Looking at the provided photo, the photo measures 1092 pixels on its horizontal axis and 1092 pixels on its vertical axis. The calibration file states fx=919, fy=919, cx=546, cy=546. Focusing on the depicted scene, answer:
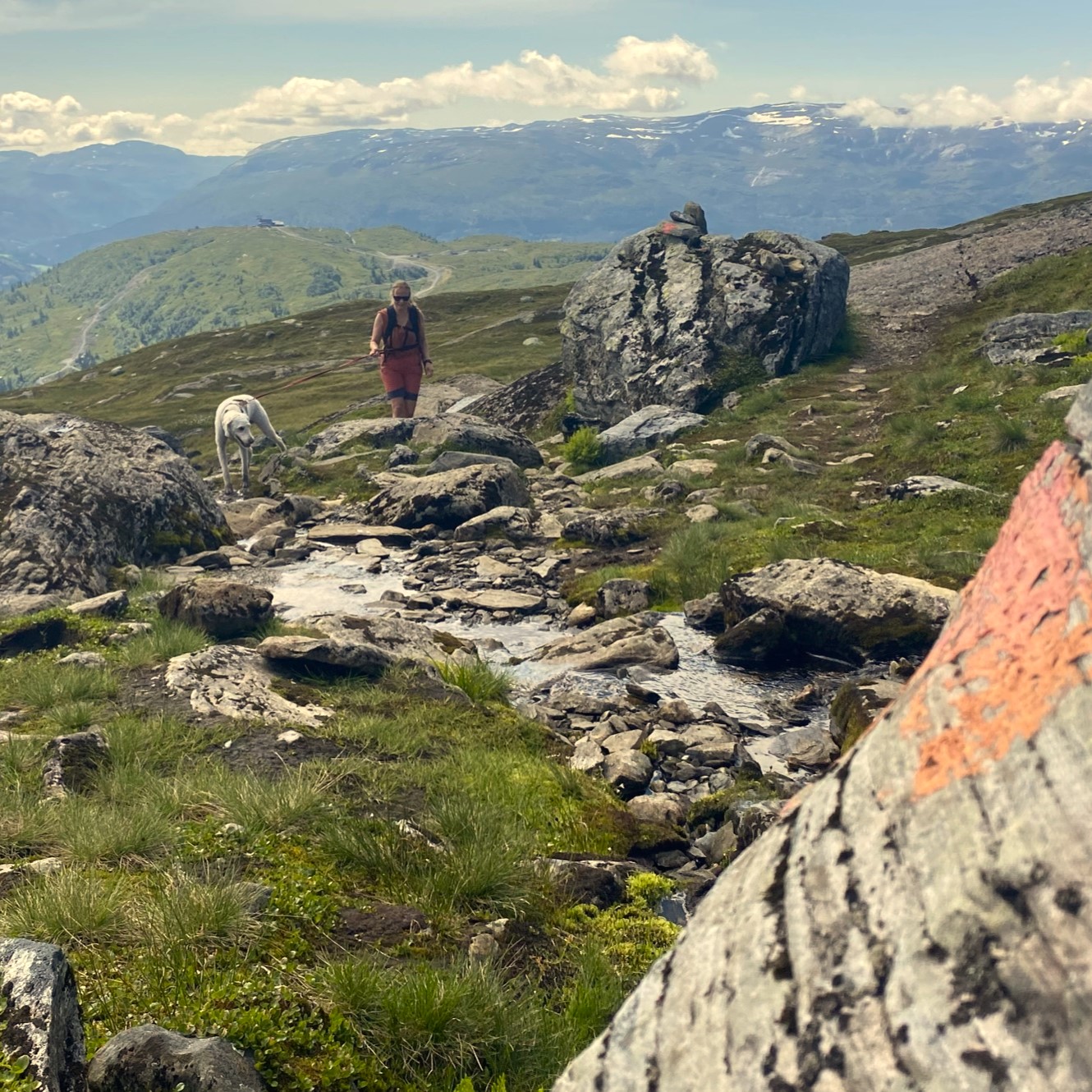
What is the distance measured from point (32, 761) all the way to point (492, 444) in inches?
991

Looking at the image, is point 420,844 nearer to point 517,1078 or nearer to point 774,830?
point 517,1078

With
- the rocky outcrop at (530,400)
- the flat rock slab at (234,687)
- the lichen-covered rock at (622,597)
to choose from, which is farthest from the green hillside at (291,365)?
the flat rock slab at (234,687)

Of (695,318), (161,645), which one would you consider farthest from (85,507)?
(695,318)

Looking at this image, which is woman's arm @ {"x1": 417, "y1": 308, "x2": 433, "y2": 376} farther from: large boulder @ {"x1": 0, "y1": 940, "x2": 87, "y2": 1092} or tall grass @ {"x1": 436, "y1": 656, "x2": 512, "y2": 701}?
large boulder @ {"x1": 0, "y1": 940, "x2": 87, "y2": 1092}

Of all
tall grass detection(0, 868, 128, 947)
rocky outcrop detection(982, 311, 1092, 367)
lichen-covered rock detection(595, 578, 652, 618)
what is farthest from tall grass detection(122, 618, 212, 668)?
rocky outcrop detection(982, 311, 1092, 367)

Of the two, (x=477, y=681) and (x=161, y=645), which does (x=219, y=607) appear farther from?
(x=477, y=681)

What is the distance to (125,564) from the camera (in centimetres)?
2023

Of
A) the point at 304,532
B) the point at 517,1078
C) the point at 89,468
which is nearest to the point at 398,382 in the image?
the point at 304,532

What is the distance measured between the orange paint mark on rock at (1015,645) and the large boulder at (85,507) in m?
16.7

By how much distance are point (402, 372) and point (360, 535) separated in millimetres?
16496

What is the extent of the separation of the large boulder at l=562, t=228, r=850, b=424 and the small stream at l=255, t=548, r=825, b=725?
55.2 feet

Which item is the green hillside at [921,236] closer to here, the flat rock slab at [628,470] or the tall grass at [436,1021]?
the flat rock slab at [628,470]

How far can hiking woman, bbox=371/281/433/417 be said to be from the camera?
3578cm

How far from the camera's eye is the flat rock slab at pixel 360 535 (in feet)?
76.0
